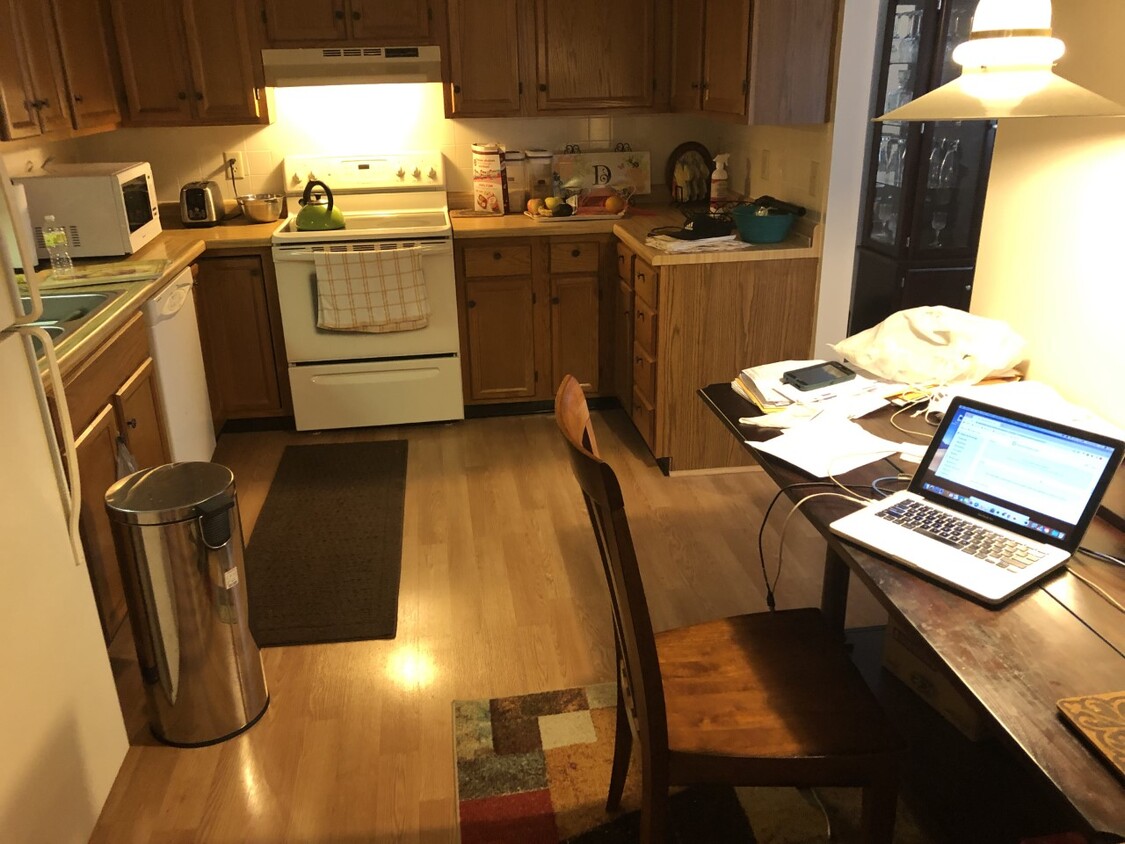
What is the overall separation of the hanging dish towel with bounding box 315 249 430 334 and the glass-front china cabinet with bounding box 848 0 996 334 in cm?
213

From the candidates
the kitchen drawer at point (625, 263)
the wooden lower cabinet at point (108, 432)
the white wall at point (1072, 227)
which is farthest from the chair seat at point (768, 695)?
the kitchen drawer at point (625, 263)

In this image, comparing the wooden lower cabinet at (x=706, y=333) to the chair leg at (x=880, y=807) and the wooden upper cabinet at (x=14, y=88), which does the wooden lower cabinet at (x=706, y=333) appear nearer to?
the chair leg at (x=880, y=807)

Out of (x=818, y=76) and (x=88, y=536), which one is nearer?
(x=88, y=536)

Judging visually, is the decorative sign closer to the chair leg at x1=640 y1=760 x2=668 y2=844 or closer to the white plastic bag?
the white plastic bag

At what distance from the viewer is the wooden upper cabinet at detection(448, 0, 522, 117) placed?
3762mm

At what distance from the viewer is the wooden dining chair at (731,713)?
135cm

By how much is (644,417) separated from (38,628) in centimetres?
240

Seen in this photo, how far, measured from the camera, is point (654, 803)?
145 cm

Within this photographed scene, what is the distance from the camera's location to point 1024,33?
135 centimetres

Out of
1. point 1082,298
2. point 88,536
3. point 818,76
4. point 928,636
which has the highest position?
point 818,76

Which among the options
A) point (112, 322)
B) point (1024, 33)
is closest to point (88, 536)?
point (112, 322)

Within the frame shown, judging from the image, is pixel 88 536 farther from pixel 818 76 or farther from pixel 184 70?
pixel 818 76

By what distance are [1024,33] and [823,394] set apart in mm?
832

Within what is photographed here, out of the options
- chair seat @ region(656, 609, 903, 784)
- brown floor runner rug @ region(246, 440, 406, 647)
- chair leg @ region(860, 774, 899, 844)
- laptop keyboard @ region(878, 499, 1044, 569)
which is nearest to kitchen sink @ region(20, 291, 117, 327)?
brown floor runner rug @ region(246, 440, 406, 647)
